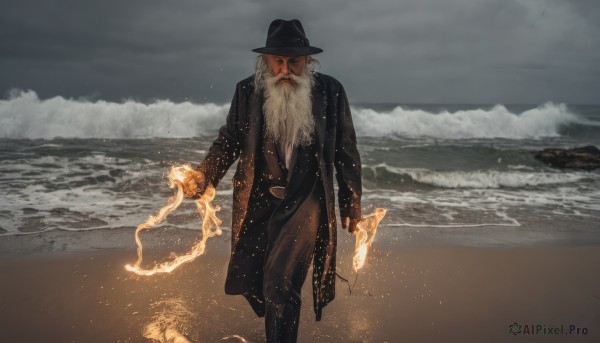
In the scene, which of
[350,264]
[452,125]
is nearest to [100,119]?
[452,125]

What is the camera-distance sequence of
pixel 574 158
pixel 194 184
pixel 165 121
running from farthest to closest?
pixel 165 121, pixel 574 158, pixel 194 184

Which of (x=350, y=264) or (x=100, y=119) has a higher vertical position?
(x=100, y=119)

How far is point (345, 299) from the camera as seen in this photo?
4422 millimetres

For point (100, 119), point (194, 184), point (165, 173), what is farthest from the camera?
point (100, 119)

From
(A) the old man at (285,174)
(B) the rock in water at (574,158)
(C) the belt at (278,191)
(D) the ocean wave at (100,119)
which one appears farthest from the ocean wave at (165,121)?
(C) the belt at (278,191)

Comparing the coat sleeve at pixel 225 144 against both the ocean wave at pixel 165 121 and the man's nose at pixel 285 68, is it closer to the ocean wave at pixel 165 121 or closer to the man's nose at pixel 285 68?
the man's nose at pixel 285 68

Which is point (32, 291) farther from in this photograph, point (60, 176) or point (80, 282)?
point (60, 176)

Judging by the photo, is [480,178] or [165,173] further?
[480,178]

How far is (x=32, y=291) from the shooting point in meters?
4.49

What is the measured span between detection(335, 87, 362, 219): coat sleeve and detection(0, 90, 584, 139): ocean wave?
77.4ft

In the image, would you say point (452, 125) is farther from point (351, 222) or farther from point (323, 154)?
point (323, 154)

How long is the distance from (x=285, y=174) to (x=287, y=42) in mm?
819

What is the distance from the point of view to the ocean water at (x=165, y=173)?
7691mm

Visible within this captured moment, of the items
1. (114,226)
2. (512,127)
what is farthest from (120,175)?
(512,127)
